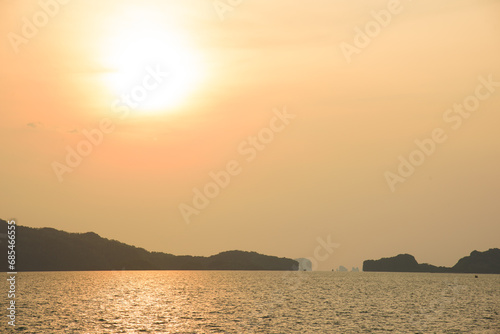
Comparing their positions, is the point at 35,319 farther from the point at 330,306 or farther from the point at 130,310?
the point at 330,306

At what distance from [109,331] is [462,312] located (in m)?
72.1

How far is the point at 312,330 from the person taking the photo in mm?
88000

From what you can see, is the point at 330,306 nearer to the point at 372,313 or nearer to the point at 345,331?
the point at 372,313

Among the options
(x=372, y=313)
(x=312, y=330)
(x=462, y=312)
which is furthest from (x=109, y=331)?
(x=462, y=312)

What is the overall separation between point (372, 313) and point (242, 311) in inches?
1008

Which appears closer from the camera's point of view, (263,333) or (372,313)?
(263,333)

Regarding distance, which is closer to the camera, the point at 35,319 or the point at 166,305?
the point at 35,319

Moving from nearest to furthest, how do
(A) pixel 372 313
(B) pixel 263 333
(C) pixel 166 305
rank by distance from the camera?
(B) pixel 263 333
(A) pixel 372 313
(C) pixel 166 305

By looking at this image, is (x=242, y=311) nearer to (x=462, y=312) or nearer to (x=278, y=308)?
(x=278, y=308)

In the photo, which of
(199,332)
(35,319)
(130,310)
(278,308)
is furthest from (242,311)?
(35,319)

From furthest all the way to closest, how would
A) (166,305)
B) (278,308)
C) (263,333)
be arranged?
(166,305) → (278,308) → (263,333)

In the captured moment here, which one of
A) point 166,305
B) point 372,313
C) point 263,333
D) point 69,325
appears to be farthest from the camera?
point 166,305

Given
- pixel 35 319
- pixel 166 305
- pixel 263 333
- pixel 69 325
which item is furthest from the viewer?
pixel 166 305

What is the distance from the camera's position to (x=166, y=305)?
133 meters
